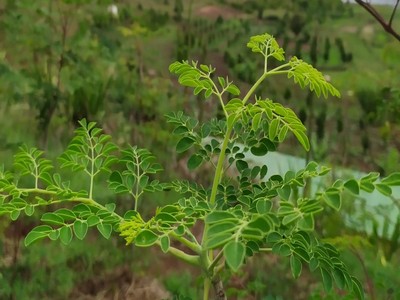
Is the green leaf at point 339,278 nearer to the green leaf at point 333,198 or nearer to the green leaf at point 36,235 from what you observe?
the green leaf at point 333,198

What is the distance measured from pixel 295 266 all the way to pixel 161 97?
1006 mm

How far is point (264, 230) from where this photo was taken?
491 millimetres

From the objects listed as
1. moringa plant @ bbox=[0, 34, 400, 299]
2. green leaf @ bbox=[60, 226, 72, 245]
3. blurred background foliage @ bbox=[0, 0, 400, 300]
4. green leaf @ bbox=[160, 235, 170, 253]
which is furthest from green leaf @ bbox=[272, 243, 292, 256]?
blurred background foliage @ bbox=[0, 0, 400, 300]

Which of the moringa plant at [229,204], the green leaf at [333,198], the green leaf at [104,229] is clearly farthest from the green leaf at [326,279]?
the green leaf at [104,229]

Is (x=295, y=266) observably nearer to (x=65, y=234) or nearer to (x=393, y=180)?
(x=393, y=180)

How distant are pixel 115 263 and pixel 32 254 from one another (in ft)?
0.59

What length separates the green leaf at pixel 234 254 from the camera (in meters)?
0.43

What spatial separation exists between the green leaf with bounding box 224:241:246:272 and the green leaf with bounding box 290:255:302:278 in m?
0.12

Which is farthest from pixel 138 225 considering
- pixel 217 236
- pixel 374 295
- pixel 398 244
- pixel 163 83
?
pixel 163 83

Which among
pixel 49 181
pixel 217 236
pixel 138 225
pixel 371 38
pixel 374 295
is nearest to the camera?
pixel 217 236

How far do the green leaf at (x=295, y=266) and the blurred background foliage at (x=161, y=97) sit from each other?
75 centimetres

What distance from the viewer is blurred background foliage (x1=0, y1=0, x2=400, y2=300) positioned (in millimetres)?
1310

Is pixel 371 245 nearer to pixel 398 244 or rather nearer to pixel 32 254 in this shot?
pixel 398 244

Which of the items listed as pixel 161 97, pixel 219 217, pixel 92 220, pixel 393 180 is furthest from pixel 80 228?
pixel 161 97
